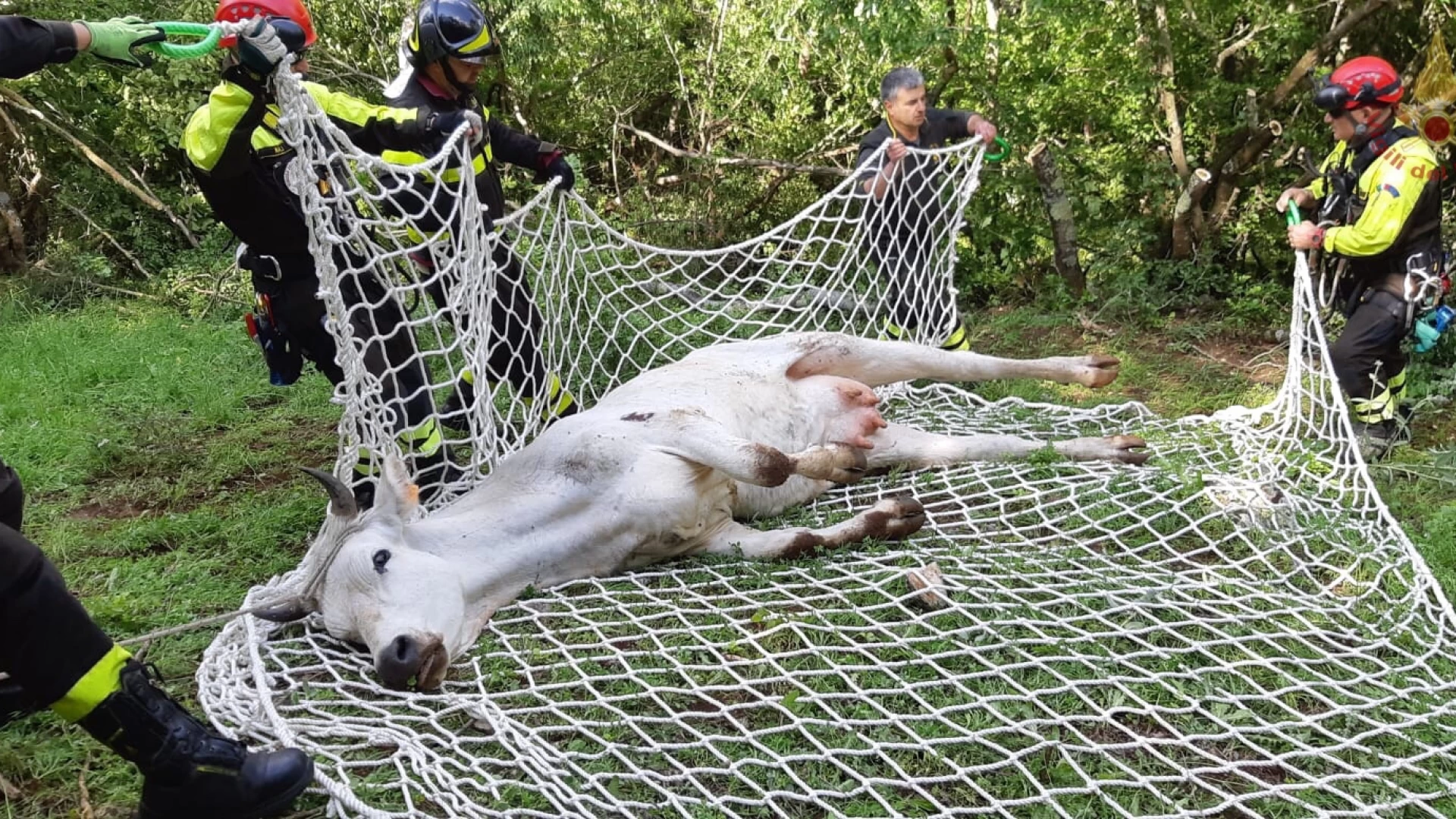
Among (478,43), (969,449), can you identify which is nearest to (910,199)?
(969,449)

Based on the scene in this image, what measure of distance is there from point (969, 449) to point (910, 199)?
1445 millimetres

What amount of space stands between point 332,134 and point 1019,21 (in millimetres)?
4013

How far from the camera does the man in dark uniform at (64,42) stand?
186cm

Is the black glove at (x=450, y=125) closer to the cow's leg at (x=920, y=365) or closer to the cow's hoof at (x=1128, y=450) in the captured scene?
the cow's leg at (x=920, y=365)

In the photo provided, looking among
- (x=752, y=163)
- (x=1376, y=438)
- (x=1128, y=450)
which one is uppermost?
(x=752, y=163)

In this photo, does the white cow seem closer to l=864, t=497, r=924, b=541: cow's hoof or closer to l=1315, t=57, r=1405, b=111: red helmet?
l=864, t=497, r=924, b=541: cow's hoof

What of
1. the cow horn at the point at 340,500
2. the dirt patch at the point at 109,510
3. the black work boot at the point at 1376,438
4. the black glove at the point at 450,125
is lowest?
the black work boot at the point at 1376,438

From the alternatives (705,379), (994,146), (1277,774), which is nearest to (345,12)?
(994,146)

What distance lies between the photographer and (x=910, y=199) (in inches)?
174

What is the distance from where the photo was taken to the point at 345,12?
6.94 metres

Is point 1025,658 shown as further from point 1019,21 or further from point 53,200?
point 53,200

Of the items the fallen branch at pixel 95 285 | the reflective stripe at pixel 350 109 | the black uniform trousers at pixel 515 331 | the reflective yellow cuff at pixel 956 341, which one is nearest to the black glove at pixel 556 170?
the black uniform trousers at pixel 515 331

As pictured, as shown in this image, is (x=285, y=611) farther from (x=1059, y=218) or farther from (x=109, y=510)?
(x=1059, y=218)

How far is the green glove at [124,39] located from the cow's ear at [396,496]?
108cm
